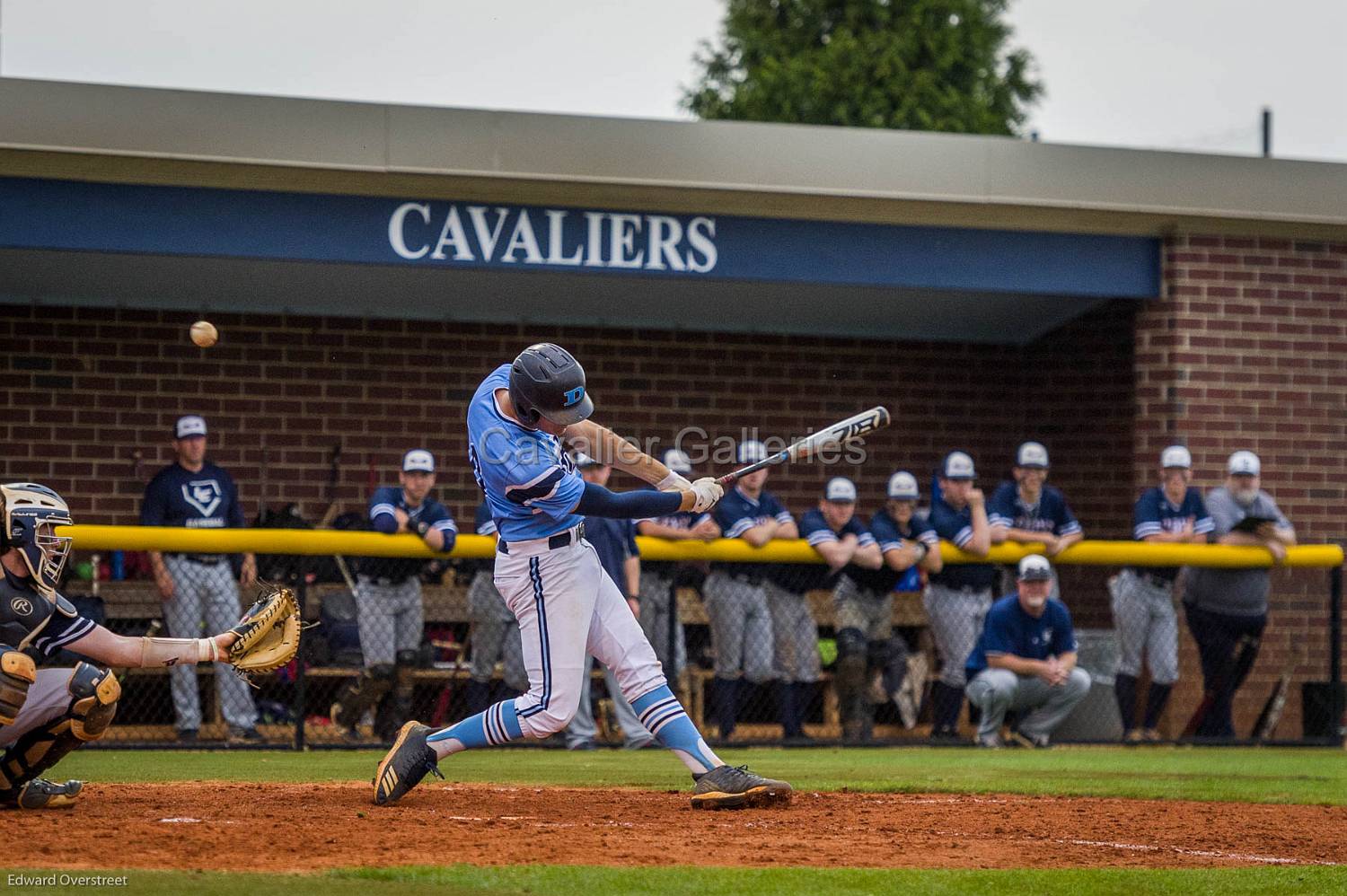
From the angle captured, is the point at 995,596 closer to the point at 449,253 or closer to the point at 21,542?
the point at 449,253

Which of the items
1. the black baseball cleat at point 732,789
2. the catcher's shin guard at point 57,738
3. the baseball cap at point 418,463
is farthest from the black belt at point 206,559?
the black baseball cleat at point 732,789

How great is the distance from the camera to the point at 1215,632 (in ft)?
36.4

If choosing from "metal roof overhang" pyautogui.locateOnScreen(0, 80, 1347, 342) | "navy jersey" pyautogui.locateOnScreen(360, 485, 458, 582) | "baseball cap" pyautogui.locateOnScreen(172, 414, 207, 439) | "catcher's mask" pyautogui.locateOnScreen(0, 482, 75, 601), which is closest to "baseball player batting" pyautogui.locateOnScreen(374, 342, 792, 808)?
"catcher's mask" pyautogui.locateOnScreen(0, 482, 75, 601)

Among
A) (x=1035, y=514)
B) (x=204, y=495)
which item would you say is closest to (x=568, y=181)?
(x=204, y=495)

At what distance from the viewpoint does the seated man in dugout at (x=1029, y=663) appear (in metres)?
10.2

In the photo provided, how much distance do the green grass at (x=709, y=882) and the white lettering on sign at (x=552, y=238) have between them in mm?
7145

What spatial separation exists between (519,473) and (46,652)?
183cm

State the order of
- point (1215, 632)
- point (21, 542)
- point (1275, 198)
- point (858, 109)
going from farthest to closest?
point (858, 109), point (1275, 198), point (1215, 632), point (21, 542)

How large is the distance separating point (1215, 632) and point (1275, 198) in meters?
3.52

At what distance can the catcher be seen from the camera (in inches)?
219

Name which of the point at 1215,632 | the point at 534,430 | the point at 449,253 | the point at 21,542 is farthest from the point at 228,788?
the point at 1215,632

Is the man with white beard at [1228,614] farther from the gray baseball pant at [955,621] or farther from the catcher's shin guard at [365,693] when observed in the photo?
the catcher's shin guard at [365,693]

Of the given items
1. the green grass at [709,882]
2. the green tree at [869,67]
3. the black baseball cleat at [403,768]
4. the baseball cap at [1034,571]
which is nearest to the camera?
the green grass at [709,882]

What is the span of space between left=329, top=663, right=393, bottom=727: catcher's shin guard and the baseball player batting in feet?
12.1
